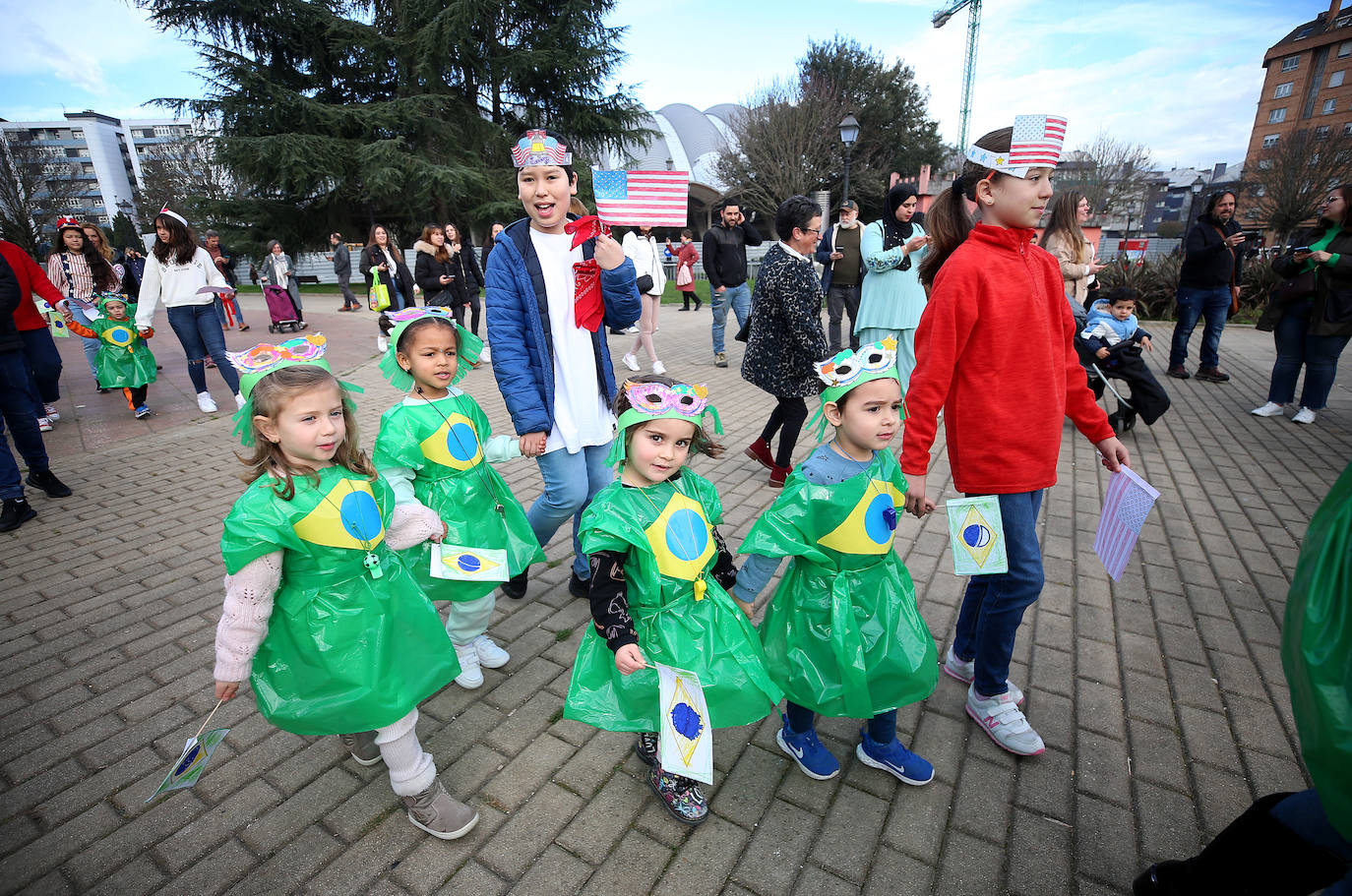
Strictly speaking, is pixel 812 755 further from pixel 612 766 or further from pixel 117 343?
pixel 117 343

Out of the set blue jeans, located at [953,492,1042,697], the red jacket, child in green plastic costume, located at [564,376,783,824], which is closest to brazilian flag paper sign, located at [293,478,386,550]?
child in green plastic costume, located at [564,376,783,824]

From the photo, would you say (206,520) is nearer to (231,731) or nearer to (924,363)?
(231,731)

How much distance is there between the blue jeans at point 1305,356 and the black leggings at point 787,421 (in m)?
5.11

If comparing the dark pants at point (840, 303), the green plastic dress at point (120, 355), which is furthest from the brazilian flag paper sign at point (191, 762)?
the dark pants at point (840, 303)

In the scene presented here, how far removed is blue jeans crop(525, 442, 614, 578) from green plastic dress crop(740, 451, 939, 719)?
3.74 ft

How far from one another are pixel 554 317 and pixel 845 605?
177 centimetres

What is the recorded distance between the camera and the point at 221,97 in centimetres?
2067

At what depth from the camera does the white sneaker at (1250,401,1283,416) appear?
6.53 meters

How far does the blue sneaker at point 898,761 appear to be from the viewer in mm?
2211

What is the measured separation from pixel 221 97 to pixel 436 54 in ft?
23.5

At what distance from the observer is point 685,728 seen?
69.7 inches

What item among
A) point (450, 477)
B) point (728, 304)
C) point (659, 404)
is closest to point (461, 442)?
point (450, 477)

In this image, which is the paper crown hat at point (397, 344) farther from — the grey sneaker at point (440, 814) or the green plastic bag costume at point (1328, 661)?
the green plastic bag costume at point (1328, 661)

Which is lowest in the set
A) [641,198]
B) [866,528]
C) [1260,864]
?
[1260,864]
